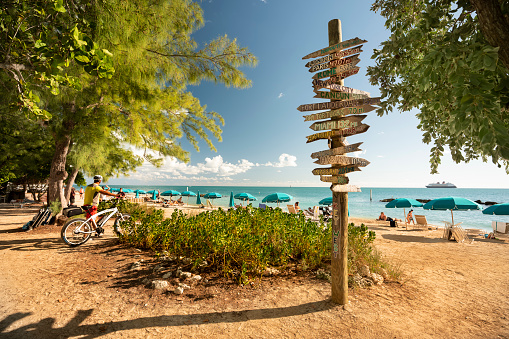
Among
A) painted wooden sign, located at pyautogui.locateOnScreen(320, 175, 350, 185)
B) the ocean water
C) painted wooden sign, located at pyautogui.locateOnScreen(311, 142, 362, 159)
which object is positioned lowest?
the ocean water

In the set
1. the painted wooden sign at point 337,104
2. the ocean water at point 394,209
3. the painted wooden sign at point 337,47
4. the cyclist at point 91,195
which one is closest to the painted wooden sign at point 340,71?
the painted wooden sign at point 337,47

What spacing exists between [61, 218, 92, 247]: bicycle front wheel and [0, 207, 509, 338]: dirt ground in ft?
2.66

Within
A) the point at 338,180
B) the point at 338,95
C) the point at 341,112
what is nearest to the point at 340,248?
the point at 338,180

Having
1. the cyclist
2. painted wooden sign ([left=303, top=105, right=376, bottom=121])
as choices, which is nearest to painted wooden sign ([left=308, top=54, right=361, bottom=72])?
painted wooden sign ([left=303, top=105, right=376, bottom=121])

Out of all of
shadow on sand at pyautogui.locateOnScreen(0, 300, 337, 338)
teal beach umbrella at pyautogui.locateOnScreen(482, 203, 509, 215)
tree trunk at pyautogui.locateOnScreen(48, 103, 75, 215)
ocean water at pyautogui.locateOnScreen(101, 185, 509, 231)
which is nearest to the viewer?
shadow on sand at pyautogui.locateOnScreen(0, 300, 337, 338)

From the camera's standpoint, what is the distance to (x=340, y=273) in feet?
11.3

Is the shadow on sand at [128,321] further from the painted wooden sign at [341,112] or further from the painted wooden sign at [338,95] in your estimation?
the painted wooden sign at [338,95]

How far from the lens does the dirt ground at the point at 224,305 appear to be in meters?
2.77

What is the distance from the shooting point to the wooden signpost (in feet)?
11.1

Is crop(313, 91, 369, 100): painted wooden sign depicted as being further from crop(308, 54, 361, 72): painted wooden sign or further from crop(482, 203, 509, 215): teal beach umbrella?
crop(482, 203, 509, 215): teal beach umbrella

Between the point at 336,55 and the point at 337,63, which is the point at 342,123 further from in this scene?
the point at 336,55

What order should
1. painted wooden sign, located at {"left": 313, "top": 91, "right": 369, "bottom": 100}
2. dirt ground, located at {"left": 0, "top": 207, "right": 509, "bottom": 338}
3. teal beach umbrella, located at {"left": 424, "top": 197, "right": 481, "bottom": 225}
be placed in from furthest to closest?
teal beach umbrella, located at {"left": 424, "top": 197, "right": 481, "bottom": 225}, painted wooden sign, located at {"left": 313, "top": 91, "right": 369, "bottom": 100}, dirt ground, located at {"left": 0, "top": 207, "right": 509, "bottom": 338}

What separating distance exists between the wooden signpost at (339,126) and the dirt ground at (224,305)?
26.9 inches

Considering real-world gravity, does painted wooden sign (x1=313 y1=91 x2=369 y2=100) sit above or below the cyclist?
above
